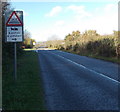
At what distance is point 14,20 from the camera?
1060 cm

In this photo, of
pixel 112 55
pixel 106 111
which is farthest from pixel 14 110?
pixel 112 55

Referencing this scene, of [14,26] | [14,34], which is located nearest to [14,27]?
[14,26]

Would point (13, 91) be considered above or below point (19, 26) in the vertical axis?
below

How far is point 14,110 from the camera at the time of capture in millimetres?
6062

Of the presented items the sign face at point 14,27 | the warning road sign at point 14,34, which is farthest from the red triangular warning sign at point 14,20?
the warning road sign at point 14,34

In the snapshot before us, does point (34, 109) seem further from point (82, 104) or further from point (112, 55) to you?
point (112, 55)

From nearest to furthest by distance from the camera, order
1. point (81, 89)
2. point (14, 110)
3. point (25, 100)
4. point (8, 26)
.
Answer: point (14, 110) → point (25, 100) → point (81, 89) → point (8, 26)

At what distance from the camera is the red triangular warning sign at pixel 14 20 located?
34.6 feet

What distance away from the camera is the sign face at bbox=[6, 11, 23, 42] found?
1057cm

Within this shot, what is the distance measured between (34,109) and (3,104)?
1.03 meters

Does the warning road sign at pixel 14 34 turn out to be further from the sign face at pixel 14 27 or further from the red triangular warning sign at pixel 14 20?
the red triangular warning sign at pixel 14 20

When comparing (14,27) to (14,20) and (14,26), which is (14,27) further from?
(14,20)

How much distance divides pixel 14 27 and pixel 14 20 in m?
0.32

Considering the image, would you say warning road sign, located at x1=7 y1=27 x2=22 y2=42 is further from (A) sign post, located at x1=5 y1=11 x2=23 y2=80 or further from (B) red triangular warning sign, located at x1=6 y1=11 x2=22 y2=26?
(B) red triangular warning sign, located at x1=6 y1=11 x2=22 y2=26
